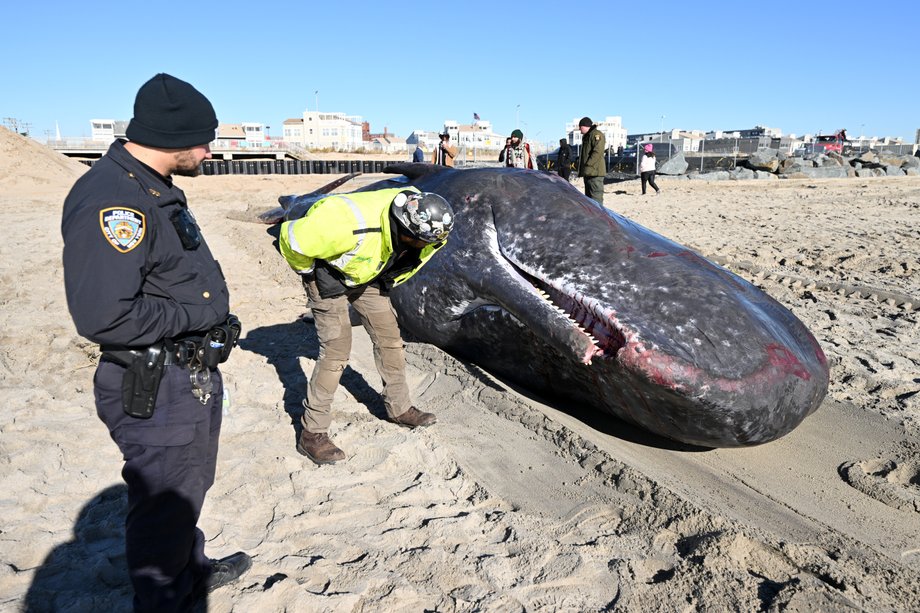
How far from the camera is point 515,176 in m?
4.98

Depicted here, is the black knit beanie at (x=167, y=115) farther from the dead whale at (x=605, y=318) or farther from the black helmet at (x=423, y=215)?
the dead whale at (x=605, y=318)

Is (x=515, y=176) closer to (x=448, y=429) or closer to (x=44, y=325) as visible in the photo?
(x=448, y=429)

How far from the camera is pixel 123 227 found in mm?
2025

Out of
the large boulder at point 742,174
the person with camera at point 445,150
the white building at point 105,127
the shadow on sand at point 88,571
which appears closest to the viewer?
the shadow on sand at point 88,571

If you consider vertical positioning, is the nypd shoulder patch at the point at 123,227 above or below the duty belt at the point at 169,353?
above

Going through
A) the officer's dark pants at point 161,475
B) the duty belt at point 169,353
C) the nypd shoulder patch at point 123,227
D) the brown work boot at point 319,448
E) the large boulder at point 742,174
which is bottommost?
the brown work boot at point 319,448

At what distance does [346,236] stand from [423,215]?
1.44ft

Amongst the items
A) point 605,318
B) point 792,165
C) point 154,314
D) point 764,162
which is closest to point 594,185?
point 605,318

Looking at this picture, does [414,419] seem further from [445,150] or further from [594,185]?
[445,150]

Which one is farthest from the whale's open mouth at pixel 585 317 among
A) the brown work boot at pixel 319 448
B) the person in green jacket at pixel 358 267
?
the brown work boot at pixel 319 448

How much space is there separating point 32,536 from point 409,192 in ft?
8.19

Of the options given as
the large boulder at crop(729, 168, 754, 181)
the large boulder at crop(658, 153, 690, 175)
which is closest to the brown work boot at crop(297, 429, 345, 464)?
the large boulder at crop(729, 168, 754, 181)

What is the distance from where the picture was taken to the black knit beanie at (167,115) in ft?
7.08

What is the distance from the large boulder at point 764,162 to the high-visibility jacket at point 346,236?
985 inches
